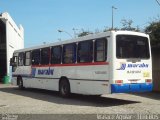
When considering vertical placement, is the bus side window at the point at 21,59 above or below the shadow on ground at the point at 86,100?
above

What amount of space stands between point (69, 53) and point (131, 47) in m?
3.69

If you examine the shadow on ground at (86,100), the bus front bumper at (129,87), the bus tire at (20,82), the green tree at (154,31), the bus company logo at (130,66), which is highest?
the green tree at (154,31)

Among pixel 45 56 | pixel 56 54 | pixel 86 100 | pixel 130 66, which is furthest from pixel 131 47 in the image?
pixel 45 56

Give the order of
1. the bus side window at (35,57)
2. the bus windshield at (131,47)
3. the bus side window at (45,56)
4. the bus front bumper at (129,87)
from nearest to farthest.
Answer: the bus front bumper at (129,87) < the bus windshield at (131,47) < the bus side window at (45,56) < the bus side window at (35,57)

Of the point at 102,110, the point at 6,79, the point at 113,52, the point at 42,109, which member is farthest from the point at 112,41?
the point at 6,79

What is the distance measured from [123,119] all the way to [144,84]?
14.3 ft

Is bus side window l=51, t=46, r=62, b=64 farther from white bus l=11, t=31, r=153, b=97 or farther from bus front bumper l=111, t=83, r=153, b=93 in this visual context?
bus front bumper l=111, t=83, r=153, b=93

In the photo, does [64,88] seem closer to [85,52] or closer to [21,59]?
[85,52]

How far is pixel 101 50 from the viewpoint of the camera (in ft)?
50.1

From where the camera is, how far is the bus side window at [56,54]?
18755mm

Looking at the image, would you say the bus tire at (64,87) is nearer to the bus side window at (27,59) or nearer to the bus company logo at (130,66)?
the bus company logo at (130,66)

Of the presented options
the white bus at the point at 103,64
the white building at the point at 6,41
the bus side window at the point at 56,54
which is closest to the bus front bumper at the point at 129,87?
the white bus at the point at 103,64

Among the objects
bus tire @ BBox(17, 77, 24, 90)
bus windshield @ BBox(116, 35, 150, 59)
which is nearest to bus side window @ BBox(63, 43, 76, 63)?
bus windshield @ BBox(116, 35, 150, 59)

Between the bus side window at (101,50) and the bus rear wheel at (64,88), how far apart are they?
3080mm
